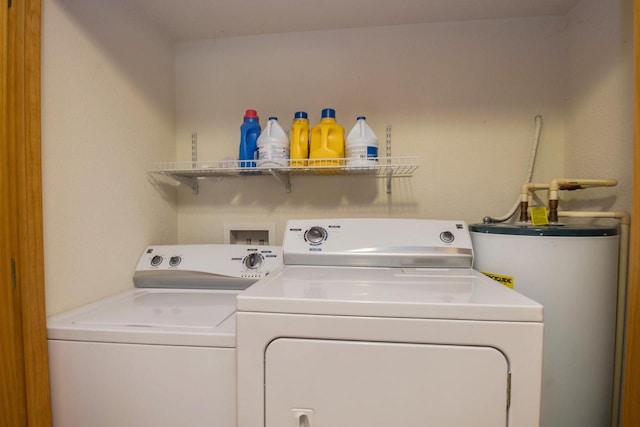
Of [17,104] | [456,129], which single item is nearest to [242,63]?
[17,104]

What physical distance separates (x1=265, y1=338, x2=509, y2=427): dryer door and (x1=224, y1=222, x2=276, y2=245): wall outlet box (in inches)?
42.2

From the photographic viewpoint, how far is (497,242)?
4.00 ft

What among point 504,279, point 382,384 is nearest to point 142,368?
point 382,384

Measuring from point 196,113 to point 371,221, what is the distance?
132 centimetres

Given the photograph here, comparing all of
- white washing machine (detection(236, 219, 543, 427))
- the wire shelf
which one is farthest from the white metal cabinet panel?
the wire shelf

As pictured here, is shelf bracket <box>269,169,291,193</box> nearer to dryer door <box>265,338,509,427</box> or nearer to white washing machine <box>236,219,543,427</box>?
white washing machine <box>236,219,543,427</box>

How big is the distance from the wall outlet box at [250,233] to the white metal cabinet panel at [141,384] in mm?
969

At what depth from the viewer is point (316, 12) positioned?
1.60 metres

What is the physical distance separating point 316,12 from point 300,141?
71 centimetres

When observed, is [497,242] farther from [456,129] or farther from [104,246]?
[104,246]

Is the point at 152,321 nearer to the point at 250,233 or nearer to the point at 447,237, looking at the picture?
the point at 250,233

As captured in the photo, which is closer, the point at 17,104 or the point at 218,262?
the point at 17,104

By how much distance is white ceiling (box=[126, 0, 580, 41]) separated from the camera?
1.53 meters

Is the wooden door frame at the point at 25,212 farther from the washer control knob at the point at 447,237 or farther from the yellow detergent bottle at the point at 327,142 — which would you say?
the washer control knob at the point at 447,237
